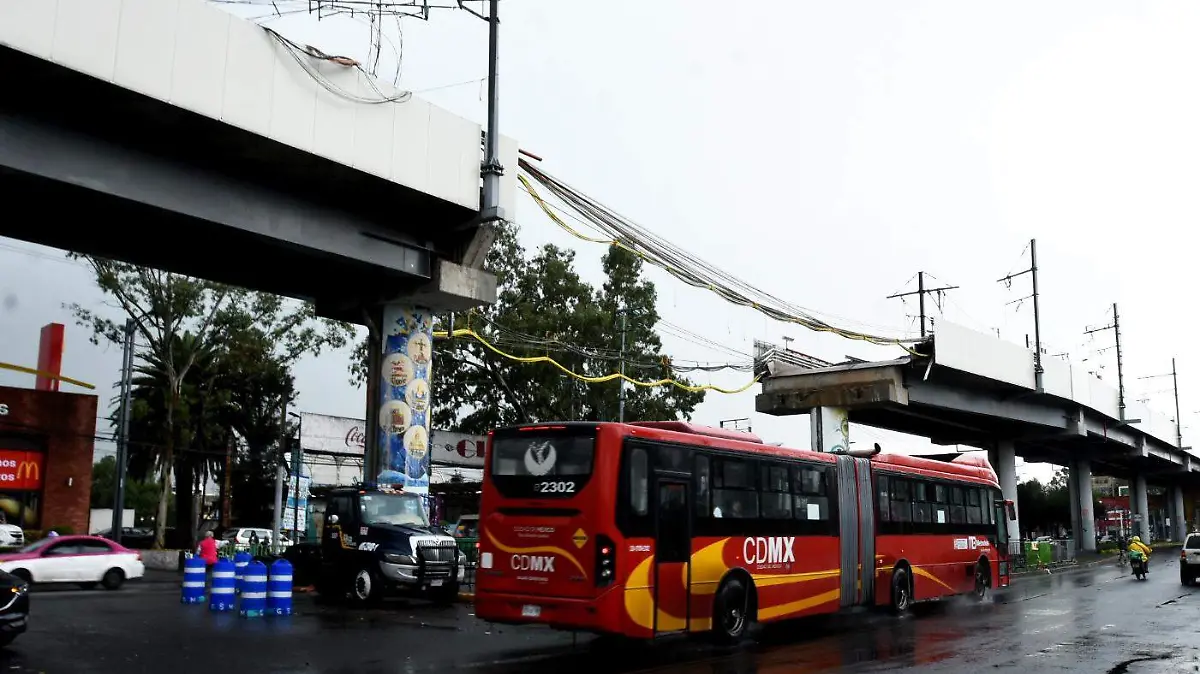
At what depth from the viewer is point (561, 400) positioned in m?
43.8

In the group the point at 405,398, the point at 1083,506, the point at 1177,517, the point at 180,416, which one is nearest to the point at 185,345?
the point at 180,416

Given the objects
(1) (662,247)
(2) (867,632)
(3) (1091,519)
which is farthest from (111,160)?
(3) (1091,519)

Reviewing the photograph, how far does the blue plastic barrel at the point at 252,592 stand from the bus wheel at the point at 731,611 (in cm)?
874

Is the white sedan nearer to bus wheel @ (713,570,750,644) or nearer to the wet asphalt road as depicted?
the wet asphalt road

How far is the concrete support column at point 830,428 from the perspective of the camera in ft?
137

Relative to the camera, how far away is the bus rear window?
13070 millimetres

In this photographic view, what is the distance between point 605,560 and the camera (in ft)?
41.4

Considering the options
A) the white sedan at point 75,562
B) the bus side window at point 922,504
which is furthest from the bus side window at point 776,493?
the white sedan at point 75,562

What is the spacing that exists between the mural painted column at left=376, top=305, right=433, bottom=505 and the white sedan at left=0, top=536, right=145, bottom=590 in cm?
918

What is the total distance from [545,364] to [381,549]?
22641 millimetres

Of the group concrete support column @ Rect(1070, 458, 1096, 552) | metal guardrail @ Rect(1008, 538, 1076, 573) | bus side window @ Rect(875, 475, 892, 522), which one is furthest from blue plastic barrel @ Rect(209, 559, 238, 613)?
concrete support column @ Rect(1070, 458, 1096, 552)

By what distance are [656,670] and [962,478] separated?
13916mm

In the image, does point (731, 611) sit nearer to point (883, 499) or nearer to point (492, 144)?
point (883, 499)

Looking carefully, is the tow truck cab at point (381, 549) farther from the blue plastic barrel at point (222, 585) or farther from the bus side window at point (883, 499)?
the bus side window at point (883, 499)
